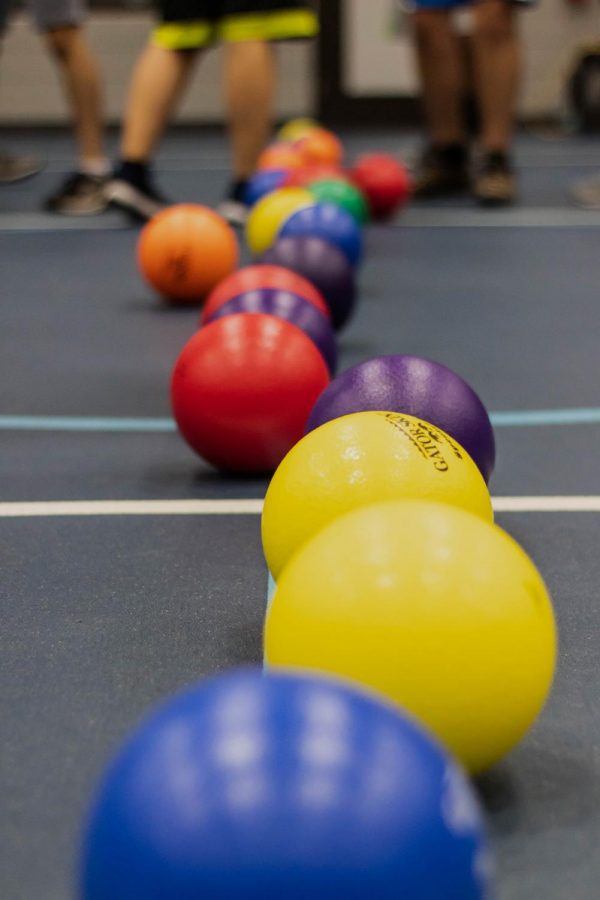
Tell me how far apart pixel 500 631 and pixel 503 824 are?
0.24 metres

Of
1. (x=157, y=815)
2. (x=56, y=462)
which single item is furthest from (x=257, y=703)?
(x=56, y=462)

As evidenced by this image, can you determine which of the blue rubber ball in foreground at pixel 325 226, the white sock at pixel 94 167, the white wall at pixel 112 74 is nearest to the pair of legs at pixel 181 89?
the white sock at pixel 94 167

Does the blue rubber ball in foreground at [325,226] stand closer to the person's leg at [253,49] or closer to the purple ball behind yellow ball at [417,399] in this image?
the person's leg at [253,49]

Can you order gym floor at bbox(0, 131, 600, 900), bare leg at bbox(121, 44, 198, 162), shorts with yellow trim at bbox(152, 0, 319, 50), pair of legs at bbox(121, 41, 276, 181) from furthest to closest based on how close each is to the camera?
1. bare leg at bbox(121, 44, 198, 162)
2. pair of legs at bbox(121, 41, 276, 181)
3. shorts with yellow trim at bbox(152, 0, 319, 50)
4. gym floor at bbox(0, 131, 600, 900)

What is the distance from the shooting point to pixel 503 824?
158 centimetres

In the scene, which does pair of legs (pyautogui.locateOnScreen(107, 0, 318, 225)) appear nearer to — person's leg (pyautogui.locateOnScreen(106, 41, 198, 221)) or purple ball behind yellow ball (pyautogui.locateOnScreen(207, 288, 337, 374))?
person's leg (pyautogui.locateOnScreen(106, 41, 198, 221))

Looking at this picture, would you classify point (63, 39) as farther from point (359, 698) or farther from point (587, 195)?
point (359, 698)

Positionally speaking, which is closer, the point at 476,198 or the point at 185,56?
the point at 185,56

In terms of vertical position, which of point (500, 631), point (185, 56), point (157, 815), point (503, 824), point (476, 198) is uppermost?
point (157, 815)

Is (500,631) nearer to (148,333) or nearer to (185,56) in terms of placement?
(148,333)

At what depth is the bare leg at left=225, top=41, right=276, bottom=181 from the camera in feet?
19.0

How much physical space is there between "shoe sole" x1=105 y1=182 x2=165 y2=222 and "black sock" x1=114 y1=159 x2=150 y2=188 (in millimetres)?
32

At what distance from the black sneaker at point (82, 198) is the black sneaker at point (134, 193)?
0.53 meters

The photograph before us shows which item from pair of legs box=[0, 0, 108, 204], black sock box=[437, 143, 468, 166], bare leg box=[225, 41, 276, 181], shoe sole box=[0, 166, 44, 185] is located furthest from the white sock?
black sock box=[437, 143, 468, 166]
